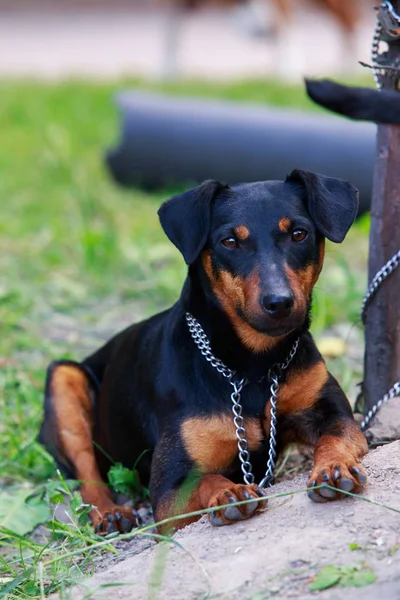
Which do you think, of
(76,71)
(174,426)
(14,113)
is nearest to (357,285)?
(174,426)

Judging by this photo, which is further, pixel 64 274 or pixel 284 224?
pixel 64 274

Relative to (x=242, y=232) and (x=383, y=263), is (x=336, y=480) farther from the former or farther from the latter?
(x=383, y=263)

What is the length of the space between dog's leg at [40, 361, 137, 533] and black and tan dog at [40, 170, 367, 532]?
0.68 ft

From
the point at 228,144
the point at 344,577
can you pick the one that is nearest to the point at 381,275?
the point at 344,577

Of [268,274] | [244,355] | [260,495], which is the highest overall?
[268,274]

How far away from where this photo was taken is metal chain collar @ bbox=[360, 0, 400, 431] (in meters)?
3.88

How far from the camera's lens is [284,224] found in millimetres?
3584

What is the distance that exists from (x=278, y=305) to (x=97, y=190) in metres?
6.28

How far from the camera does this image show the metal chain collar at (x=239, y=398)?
3.67m

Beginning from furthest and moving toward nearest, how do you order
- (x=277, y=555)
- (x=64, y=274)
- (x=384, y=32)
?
(x=64, y=274), (x=384, y=32), (x=277, y=555)

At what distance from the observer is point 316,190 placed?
12.1 feet

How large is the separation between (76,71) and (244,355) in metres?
13.4

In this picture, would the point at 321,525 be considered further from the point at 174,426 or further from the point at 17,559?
the point at 17,559

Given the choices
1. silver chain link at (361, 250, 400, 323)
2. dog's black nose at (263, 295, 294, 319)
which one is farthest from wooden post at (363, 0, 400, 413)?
dog's black nose at (263, 295, 294, 319)
